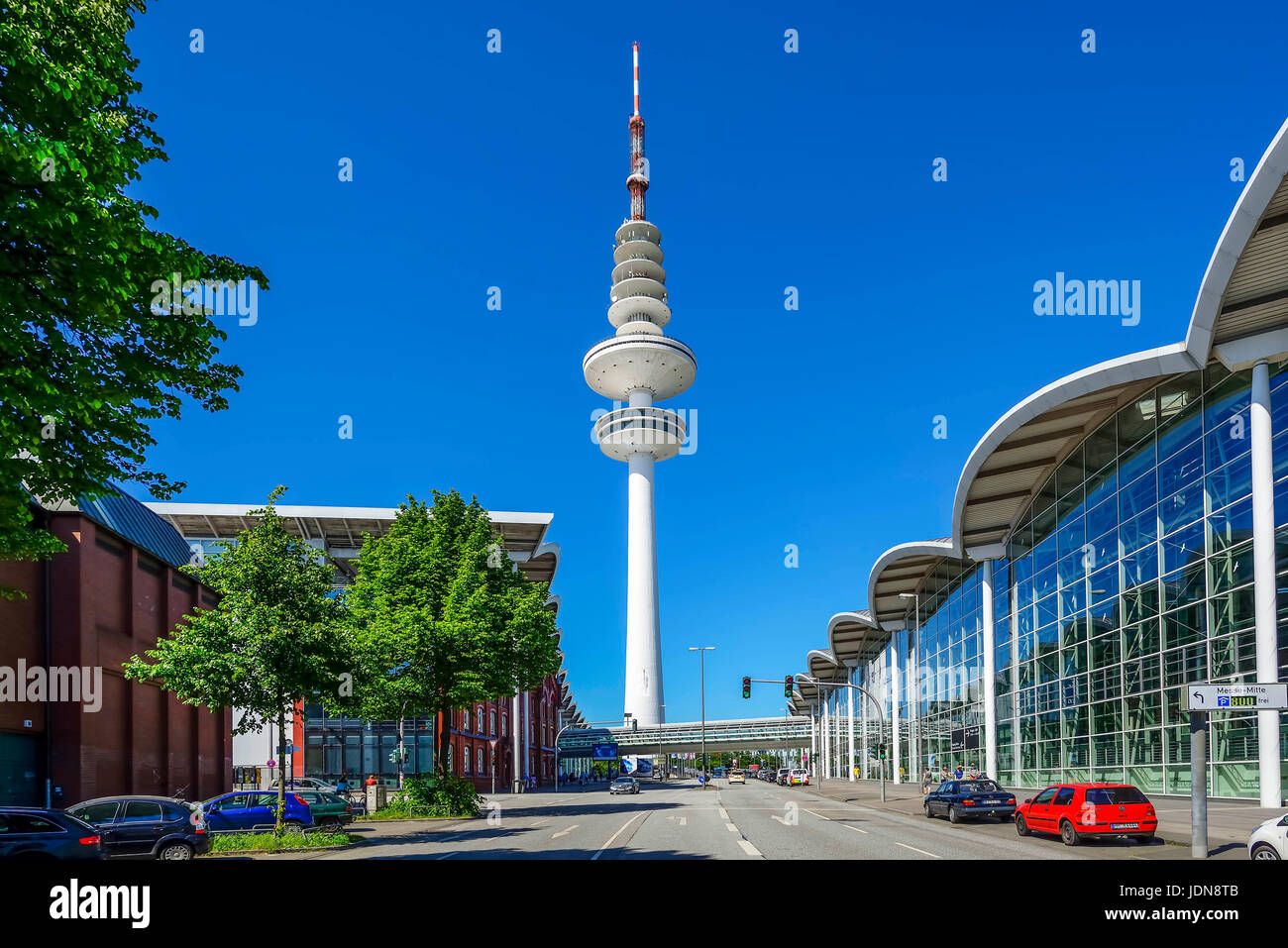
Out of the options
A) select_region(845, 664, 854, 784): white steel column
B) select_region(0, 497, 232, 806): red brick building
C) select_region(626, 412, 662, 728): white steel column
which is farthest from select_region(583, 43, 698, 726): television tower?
select_region(0, 497, 232, 806): red brick building

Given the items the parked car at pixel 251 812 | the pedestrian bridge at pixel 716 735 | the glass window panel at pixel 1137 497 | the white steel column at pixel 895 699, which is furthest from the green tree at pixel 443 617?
the pedestrian bridge at pixel 716 735

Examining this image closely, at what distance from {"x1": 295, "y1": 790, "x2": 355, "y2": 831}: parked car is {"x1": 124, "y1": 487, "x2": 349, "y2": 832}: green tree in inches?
280

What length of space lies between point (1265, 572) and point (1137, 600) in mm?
7928

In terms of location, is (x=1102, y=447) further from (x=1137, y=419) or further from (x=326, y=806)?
(x=326, y=806)

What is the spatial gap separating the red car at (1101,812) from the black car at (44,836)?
1953cm

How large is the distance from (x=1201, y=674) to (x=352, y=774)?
48880 mm

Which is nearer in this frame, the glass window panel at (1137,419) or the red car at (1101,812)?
→ the red car at (1101,812)

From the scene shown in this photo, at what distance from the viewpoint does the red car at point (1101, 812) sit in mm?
21438

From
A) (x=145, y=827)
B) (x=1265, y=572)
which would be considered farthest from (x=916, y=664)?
(x=145, y=827)

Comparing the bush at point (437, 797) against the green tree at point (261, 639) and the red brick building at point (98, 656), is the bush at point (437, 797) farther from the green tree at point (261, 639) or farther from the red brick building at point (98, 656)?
the green tree at point (261, 639)

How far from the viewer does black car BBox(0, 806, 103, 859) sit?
1534 cm

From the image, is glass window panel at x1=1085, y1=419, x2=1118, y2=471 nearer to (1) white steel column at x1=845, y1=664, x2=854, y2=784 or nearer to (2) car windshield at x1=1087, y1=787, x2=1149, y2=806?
(2) car windshield at x1=1087, y1=787, x2=1149, y2=806
